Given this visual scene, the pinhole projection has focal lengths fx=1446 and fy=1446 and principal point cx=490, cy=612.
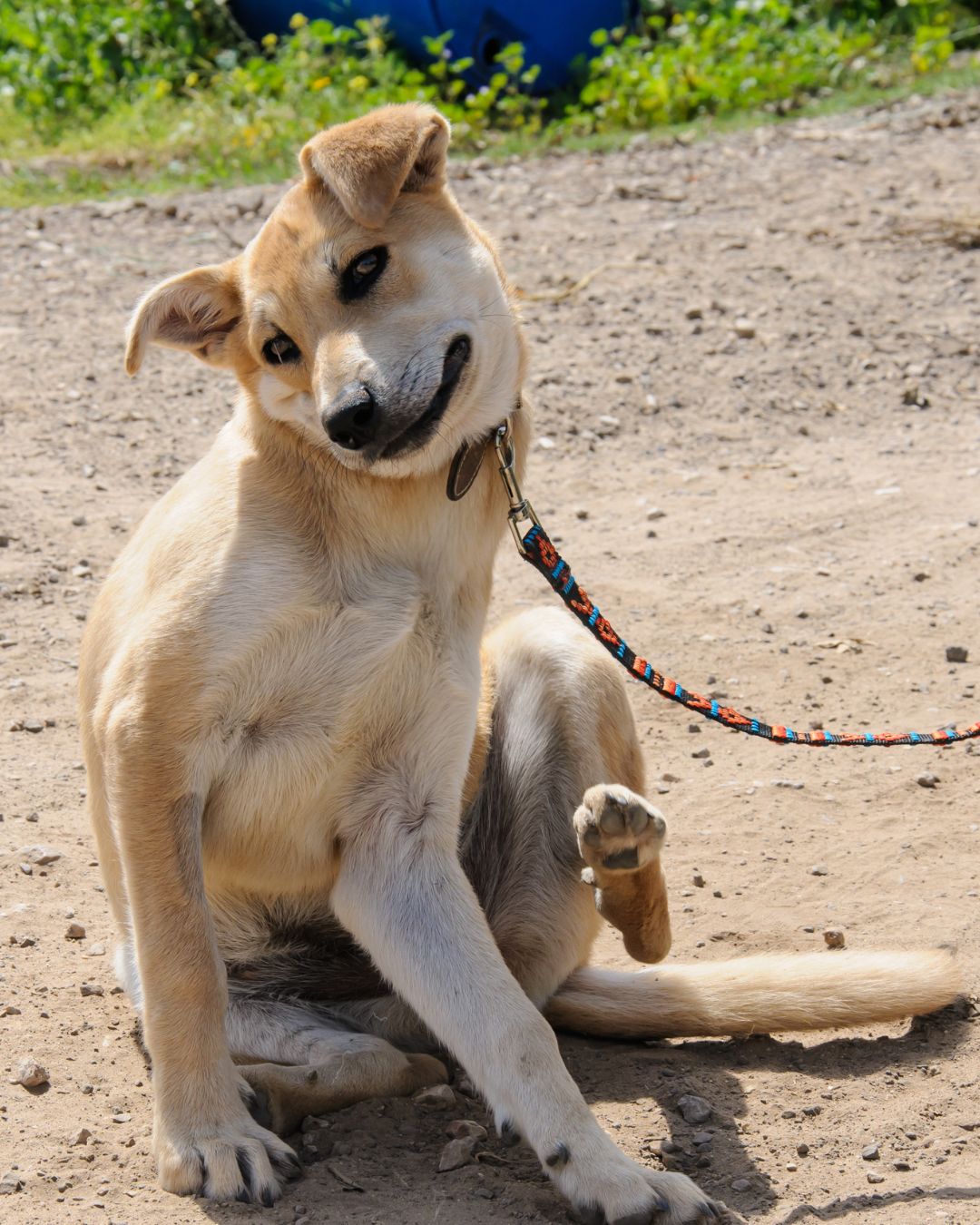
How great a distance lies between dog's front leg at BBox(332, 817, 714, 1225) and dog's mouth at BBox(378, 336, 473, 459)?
2.74 feet

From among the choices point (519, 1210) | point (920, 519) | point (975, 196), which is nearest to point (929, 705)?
point (920, 519)

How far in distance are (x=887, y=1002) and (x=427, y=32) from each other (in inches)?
370

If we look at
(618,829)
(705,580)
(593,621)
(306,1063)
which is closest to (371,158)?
(593,621)

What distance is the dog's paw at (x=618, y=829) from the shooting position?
305cm

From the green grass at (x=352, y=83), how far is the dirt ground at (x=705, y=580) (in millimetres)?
645

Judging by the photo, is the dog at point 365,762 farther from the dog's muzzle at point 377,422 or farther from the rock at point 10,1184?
the rock at point 10,1184

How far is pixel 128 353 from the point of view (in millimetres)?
3412

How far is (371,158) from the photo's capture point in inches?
128

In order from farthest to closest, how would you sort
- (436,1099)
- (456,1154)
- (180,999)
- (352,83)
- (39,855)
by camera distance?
(352,83)
(39,855)
(436,1099)
(456,1154)
(180,999)

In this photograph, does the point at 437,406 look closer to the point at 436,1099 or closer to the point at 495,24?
the point at 436,1099

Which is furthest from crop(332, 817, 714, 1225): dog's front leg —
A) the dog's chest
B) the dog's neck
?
the dog's neck

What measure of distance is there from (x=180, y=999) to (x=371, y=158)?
6.12 ft

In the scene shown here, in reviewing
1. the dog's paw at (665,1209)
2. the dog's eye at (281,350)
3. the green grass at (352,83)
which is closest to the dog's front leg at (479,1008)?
the dog's paw at (665,1209)

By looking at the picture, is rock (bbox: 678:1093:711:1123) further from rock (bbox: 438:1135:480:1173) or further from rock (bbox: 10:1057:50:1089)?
rock (bbox: 10:1057:50:1089)
